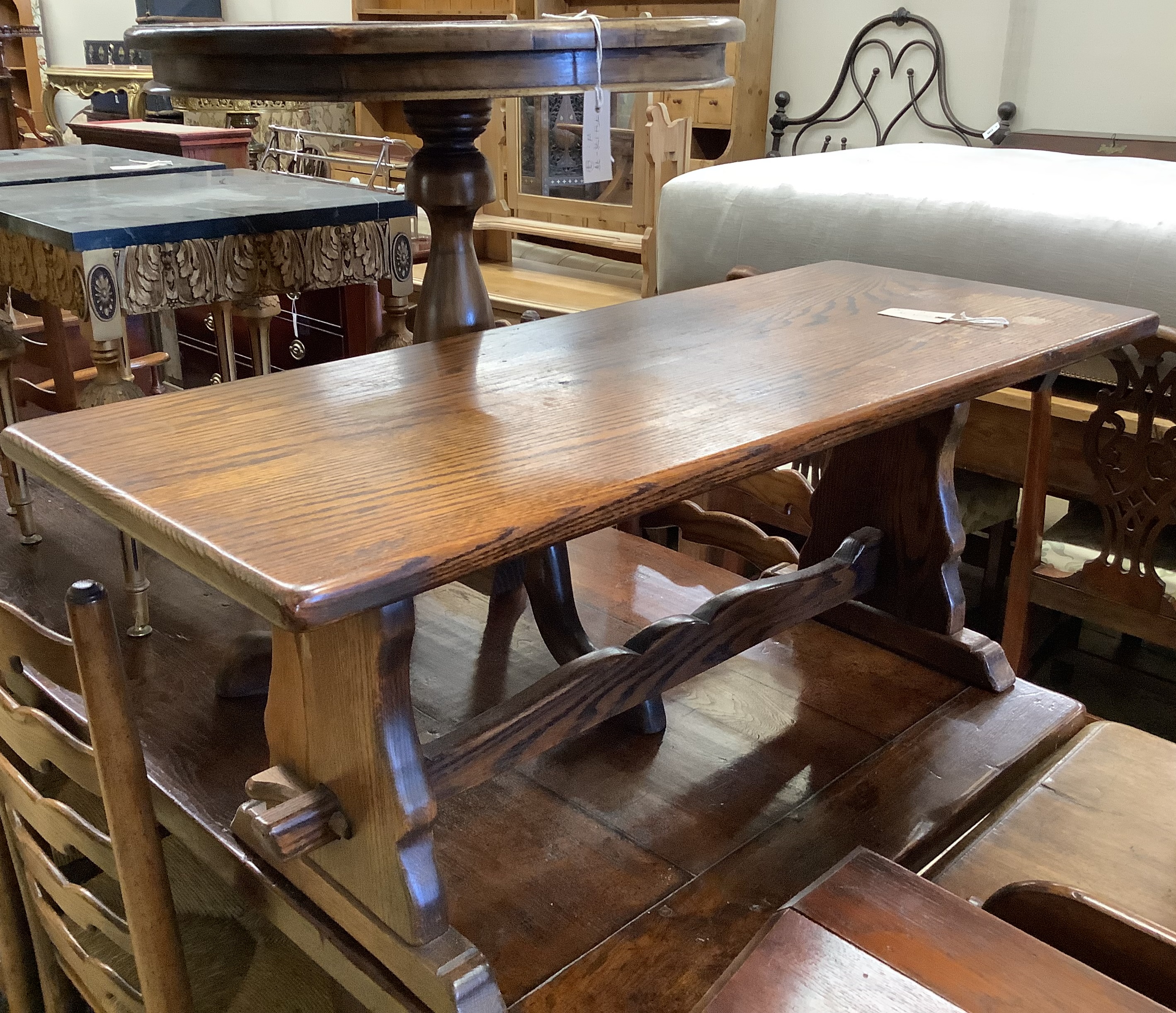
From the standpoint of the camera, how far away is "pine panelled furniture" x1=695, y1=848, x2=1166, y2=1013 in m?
0.58

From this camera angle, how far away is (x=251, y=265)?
67.4 inches

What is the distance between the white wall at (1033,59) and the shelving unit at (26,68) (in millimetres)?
4226

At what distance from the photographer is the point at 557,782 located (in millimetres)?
1089

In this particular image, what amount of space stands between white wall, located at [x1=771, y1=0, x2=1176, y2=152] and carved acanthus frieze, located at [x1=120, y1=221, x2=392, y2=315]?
285 centimetres

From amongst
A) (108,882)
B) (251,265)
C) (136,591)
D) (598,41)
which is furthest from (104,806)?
(251,265)

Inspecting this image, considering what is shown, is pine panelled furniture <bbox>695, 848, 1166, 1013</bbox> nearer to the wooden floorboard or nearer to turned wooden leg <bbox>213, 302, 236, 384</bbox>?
the wooden floorboard

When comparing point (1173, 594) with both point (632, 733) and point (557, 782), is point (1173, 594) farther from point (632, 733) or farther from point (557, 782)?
point (557, 782)

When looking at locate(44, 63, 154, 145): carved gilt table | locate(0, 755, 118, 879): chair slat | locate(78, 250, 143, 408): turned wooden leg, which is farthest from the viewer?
locate(44, 63, 154, 145): carved gilt table

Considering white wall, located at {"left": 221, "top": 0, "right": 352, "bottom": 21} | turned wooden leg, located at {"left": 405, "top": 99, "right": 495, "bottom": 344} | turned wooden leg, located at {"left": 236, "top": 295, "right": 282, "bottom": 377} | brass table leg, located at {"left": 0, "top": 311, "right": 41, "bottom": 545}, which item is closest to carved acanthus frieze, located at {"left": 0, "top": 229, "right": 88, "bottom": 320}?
brass table leg, located at {"left": 0, "top": 311, "right": 41, "bottom": 545}

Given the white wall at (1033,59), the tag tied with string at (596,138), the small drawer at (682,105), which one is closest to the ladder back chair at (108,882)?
the tag tied with string at (596,138)

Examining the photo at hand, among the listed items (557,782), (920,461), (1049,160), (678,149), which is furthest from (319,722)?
(678,149)

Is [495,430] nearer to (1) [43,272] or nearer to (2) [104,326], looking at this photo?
(2) [104,326]

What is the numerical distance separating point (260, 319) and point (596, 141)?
0.88 metres

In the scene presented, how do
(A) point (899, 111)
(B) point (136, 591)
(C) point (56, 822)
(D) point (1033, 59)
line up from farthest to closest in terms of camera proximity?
(A) point (899, 111)
(D) point (1033, 59)
(B) point (136, 591)
(C) point (56, 822)
